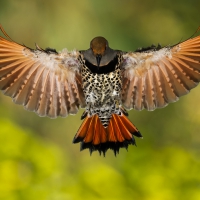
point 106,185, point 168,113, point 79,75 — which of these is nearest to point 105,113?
point 79,75

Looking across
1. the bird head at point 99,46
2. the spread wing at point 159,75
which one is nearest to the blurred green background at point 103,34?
the spread wing at point 159,75

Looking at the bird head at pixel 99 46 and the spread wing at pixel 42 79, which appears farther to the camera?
the spread wing at pixel 42 79

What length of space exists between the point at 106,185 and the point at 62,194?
0.20 metres

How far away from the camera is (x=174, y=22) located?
3.12 metres

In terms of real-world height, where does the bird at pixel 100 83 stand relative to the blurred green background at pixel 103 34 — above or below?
below

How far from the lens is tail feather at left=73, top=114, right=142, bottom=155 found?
218cm

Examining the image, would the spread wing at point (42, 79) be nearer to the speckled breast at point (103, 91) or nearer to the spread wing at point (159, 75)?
the speckled breast at point (103, 91)

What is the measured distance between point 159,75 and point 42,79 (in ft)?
1.78

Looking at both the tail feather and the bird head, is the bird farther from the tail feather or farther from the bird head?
the bird head

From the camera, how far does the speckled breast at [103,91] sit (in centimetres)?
210

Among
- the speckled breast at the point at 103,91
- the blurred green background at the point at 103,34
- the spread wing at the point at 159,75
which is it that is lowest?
the speckled breast at the point at 103,91

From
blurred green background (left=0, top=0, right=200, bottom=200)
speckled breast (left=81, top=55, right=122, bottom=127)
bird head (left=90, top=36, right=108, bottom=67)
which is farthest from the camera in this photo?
blurred green background (left=0, top=0, right=200, bottom=200)

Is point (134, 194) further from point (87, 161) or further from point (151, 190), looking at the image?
point (87, 161)

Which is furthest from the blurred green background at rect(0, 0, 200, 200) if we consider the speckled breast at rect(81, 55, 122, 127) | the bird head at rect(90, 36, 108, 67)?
the bird head at rect(90, 36, 108, 67)
